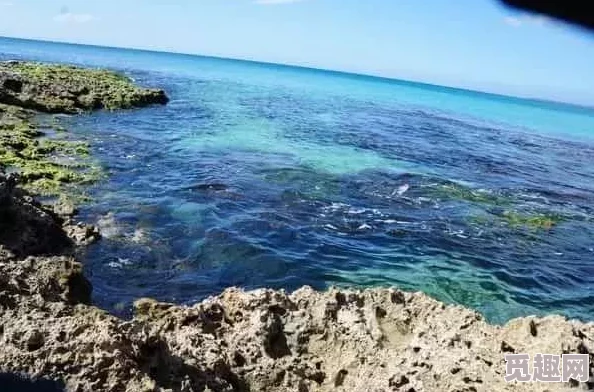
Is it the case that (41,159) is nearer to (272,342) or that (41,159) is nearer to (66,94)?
(272,342)

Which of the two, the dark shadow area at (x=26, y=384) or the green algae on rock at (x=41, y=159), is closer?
the dark shadow area at (x=26, y=384)

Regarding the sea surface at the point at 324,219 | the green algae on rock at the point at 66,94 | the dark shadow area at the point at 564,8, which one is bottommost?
the sea surface at the point at 324,219

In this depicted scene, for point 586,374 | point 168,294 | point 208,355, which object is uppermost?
point 586,374

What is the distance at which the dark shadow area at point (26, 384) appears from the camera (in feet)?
16.0

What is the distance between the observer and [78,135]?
75.5ft

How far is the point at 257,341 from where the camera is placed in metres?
6.54

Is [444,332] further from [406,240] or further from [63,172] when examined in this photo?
[63,172]

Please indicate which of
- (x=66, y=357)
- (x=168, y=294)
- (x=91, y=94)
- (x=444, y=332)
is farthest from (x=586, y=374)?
(x=91, y=94)

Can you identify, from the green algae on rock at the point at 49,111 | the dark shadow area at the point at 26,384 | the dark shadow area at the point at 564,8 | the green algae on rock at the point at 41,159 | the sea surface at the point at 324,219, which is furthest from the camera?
the green algae on rock at the point at 49,111

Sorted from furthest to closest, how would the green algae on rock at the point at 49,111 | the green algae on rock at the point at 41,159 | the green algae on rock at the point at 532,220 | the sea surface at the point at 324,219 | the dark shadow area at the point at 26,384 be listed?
the green algae on rock at the point at 532,220 < the green algae on rock at the point at 49,111 < the green algae on rock at the point at 41,159 < the sea surface at the point at 324,219 < the dark shadow area at the point at 26,384

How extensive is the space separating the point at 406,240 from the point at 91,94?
25167 millimetres

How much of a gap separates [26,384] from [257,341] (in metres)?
2.54

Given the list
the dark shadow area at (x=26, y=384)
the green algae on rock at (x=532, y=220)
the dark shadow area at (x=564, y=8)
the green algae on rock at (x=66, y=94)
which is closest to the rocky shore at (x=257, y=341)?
the dark shadow area at (x=26, y=384)

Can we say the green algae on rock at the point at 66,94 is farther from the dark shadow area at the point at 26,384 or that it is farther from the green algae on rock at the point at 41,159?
the dark shadow area at the point at 26,384
